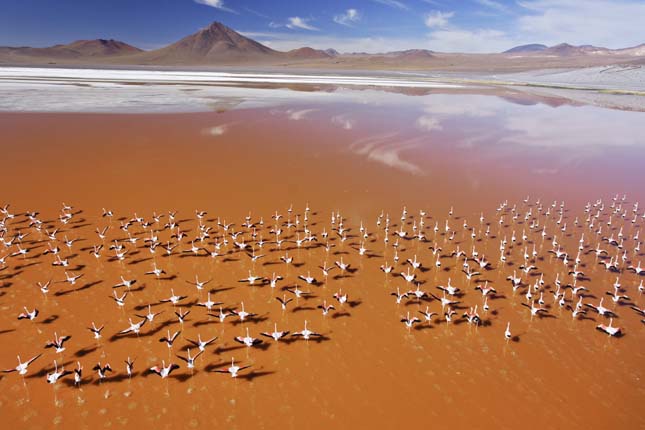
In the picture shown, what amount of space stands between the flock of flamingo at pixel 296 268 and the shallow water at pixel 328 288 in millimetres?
119

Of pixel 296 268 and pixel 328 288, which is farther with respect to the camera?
pixel 296 268

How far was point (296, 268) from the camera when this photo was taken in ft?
52.1

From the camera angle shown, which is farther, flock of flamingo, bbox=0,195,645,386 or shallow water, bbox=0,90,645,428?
flock of flamingo, bbox=0,195,645,386

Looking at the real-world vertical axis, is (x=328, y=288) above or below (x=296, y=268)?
below

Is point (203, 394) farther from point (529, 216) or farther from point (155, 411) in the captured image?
point (529, 216)

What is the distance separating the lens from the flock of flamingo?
39.6ft

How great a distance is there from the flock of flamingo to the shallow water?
119mm

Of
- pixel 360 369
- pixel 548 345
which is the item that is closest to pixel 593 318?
pixel 548 345

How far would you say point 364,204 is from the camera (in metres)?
21.9

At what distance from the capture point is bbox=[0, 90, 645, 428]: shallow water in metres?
9.84

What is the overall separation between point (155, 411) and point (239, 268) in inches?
264

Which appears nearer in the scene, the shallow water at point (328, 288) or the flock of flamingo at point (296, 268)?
the shallow water at point (328, 288)

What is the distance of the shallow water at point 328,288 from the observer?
32.3 feet

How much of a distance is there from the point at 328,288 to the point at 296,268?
184cm
